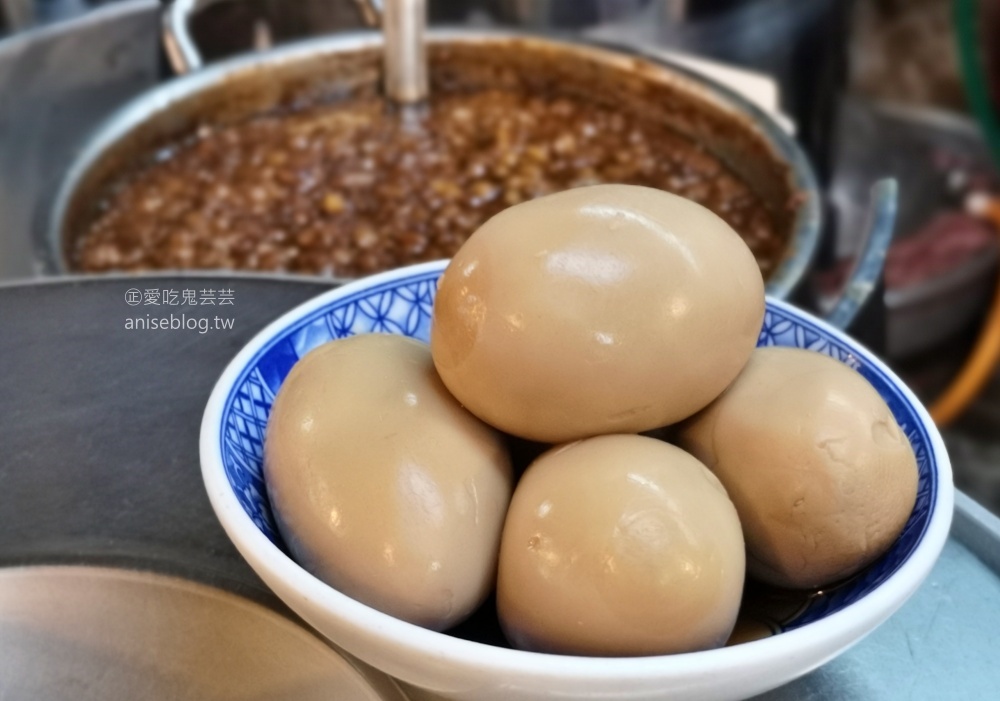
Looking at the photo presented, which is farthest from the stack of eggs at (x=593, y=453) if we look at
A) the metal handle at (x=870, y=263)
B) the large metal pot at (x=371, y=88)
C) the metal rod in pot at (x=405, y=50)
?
the metal rod in pot at (x=405, y=50)

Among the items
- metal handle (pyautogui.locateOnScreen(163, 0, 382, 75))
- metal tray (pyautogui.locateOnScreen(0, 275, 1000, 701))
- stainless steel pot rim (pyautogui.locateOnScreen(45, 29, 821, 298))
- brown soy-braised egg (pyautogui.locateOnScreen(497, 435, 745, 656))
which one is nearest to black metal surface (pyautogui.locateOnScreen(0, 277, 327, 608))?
metal tray (pyautogui.locateOnScreen(0, 275, 1000, 701))

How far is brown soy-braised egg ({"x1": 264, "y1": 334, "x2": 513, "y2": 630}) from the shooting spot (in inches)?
13.6

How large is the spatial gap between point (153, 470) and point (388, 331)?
14 cm

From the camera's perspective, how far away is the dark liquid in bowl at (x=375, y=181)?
1004 mm

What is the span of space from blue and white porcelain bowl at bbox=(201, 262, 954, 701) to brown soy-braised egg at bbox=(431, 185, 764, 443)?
0.09m

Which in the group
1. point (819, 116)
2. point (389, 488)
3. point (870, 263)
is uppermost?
point (389, 488)

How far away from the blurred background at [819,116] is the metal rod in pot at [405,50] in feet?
0.65

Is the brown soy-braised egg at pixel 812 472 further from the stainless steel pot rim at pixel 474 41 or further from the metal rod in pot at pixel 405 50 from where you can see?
the metal rod in pot at pixel 405 50

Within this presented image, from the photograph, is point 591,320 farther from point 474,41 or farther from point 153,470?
point 474,41

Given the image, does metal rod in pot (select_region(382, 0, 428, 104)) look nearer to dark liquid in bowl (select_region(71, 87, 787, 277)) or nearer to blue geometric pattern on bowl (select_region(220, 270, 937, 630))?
dark liquid in bowl (select_region(71, 87, 787, 277))

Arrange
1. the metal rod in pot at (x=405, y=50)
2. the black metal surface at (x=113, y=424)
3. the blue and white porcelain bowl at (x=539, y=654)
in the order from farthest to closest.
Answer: the metal rod in pot at (x=405, y=50) < the black metal surface at (x=113, y=424) < the blue and white porcelain bowl at (x=539, y=654)

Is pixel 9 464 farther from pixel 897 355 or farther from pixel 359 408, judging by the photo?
pixel 897 355

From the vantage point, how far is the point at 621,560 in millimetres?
328

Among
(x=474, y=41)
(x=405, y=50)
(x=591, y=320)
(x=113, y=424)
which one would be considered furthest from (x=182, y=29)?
(x=591, y=320)
